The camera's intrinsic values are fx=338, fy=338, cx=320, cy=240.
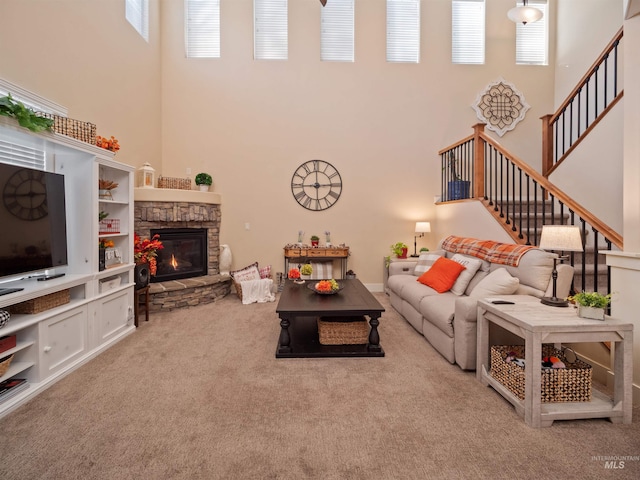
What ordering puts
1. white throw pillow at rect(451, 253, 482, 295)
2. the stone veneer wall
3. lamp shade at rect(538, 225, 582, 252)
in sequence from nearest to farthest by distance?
lamp shade at rect(538, 225, 582, 252) → white throw pillow at rect(451, 253, 482, 295) → the stone veneer wall

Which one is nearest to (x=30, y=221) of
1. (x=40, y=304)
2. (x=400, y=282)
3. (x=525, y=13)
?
(x=40, y=304)

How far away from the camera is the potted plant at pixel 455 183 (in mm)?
5121

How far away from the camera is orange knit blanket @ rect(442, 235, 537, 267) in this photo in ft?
10.5

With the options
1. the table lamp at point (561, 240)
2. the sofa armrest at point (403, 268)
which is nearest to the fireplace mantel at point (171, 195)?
the sofa armrest at point (403, 268)

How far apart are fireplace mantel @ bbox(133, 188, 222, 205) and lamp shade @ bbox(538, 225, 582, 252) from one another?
4588 millimetres

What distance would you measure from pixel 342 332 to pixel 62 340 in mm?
2312

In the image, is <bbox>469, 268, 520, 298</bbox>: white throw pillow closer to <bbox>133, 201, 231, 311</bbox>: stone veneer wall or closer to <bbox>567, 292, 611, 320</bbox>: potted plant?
<bbox>567, 292, 611, 320</bbox>: potted plant

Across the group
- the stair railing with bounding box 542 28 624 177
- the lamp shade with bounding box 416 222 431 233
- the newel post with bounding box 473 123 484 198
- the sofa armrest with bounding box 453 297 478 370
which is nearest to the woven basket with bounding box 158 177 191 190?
the lamp shade with bounding box 416 222 431 233

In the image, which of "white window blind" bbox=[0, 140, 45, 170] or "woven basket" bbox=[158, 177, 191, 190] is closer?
"white window blind" bbox=[0, 140, 45, 170]

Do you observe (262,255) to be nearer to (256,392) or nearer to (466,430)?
(256,392)

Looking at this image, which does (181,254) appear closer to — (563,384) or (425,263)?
(425,263)

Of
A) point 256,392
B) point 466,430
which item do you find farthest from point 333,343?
point 466,430

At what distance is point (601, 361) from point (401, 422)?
1.76 metres

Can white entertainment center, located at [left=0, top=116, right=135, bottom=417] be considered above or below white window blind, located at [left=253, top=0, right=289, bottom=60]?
below
